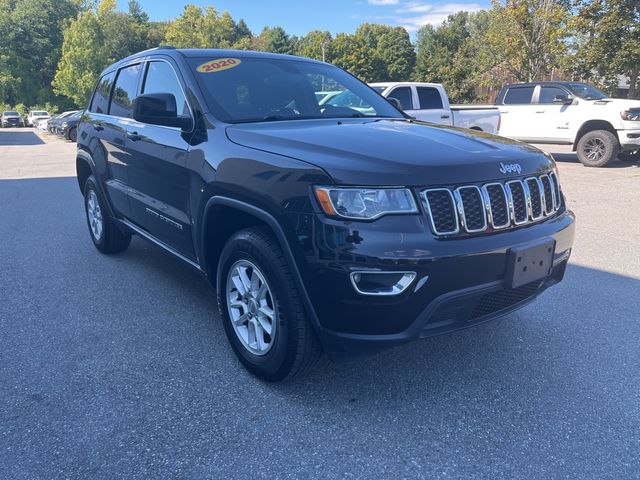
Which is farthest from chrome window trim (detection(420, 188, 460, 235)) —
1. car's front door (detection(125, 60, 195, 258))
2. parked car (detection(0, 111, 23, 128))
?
parked car (detection(0, 111, 23, 128))

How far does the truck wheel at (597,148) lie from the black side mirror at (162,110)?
11.6 metres

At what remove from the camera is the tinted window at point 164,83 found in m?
3.39

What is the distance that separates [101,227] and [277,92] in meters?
2.69

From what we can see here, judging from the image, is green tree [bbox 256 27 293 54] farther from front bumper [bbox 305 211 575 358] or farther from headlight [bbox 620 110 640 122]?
front bumper [bbox 305 211 575 358]

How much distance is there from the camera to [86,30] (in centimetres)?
4456

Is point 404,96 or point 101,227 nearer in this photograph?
point 101,227

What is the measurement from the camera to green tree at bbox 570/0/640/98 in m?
17.8

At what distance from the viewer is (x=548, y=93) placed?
13250 mm

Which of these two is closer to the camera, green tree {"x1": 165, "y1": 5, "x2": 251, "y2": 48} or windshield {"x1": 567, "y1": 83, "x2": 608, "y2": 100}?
windshield {"x1": 567, "y1": 83, "x2": 608, "y2": 100}

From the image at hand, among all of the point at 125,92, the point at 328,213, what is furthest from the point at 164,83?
the point at 328,213

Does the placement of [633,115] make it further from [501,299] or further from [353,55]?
[353,55]

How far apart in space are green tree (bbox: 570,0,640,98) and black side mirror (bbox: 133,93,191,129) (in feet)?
63.4

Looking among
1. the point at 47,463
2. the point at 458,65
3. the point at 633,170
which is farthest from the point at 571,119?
the point at 458,65

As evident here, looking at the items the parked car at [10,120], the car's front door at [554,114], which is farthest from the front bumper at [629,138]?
the parked car at [10,120]
